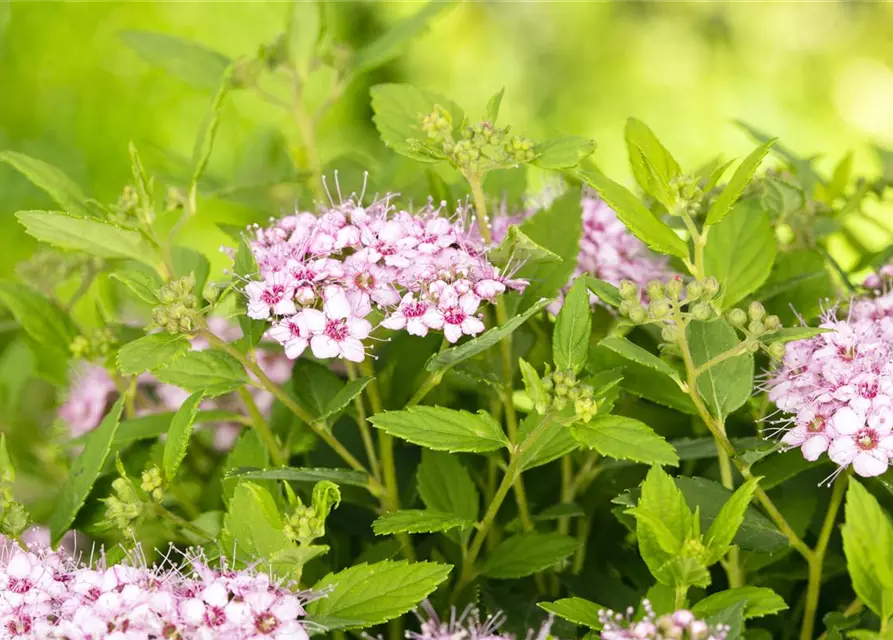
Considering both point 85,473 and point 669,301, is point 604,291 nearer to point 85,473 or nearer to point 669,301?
point 669,301

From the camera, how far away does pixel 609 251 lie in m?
0.69

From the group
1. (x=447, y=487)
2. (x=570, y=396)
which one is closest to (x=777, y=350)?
(x=570, y=396)

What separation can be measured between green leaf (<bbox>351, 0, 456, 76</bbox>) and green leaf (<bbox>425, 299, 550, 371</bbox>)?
307mm

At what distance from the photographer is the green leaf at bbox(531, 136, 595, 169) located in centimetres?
55

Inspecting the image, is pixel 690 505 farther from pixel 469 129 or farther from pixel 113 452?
pixel 113 452

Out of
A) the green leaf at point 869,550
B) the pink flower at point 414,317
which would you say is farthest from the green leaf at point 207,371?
the green leaf at point 869,550

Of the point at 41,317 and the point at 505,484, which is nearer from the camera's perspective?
the point at 505,484

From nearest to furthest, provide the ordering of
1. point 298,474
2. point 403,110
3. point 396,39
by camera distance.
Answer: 1. point 298,474
2. point 403,110
3. point 396,39

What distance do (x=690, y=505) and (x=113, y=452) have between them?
1.21 ft

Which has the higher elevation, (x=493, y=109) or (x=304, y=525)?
(x=493, y=109)

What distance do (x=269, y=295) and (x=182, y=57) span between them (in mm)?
332

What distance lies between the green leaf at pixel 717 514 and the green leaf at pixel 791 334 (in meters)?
0.09

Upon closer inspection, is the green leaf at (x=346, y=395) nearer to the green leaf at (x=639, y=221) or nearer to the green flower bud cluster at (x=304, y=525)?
the green flower bud cluster at (x=304, y=525)

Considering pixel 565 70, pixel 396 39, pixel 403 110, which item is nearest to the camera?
pixel 403 110
